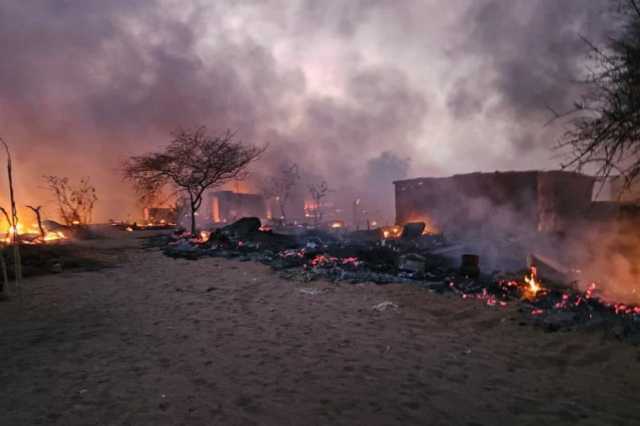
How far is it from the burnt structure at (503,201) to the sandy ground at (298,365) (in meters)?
20.6

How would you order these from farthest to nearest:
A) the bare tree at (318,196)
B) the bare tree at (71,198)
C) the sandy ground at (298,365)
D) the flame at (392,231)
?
1. the bare tree at (318,196)
2. the bare tree at (71,198)
3. the flame at (392,231)
4. the sandy ground at (298,365)

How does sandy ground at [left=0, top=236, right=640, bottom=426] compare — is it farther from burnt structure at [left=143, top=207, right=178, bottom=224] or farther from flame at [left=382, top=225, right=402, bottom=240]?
burnt structure at [left=143, top=207, right=178, bottom=224]

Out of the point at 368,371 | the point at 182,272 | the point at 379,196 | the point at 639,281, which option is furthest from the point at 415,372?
the point at 379,196

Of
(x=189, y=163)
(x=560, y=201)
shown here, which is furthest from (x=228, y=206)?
(x=560, y=201)

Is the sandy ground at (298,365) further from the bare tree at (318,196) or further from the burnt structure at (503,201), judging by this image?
the bare tree at (318,196)

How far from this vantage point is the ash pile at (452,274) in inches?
→ 235

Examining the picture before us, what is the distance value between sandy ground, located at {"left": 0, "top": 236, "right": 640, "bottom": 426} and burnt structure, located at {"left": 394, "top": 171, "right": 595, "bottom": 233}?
20.6 m

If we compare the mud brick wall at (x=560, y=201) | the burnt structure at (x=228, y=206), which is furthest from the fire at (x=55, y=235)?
the burnt structure at (x=228, y=206)

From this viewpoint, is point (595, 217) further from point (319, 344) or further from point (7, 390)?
point (7, 390)

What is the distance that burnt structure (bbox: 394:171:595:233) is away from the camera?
79.4ft

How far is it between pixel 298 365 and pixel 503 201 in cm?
2502

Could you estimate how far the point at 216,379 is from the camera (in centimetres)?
366

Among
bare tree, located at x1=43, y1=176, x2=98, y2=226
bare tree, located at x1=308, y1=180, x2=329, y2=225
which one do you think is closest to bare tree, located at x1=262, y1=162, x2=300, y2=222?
bare tree, located at x1=308, y1=180, x2=329, y2=225

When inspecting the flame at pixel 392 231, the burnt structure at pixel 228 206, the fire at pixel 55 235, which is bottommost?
the flame at pixel 392 231
